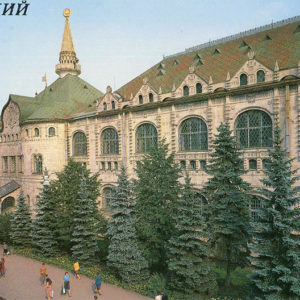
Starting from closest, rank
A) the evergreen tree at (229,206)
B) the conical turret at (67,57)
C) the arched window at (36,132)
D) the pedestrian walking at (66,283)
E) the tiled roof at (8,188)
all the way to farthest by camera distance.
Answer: the pedestrian walking at (66,283) → the evergreen tree at (229,206) → the arched window at (36,132) → the tiled roof at (8,188) → the conical turret at (67,57)

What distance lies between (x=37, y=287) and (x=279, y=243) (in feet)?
49.9

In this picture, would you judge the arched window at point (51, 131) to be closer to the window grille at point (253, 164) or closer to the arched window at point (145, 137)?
the arched window at point (145, 137)

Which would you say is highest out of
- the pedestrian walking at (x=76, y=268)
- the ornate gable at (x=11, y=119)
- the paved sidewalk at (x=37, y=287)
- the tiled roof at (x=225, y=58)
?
the tiled roof at (x=225, y=58)

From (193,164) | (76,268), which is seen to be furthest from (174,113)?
(76,268)

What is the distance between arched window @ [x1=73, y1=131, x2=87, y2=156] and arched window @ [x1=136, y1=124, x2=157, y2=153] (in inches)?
343

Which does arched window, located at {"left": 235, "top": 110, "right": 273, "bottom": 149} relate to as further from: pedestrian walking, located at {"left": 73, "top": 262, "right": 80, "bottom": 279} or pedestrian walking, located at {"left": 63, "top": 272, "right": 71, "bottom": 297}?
pedestrian walking, located at {"left": 63, "top": 272, "right": 71, "bottom": 297}

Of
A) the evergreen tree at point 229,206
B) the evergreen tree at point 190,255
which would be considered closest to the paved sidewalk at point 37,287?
the evergreen tree at point 190,255

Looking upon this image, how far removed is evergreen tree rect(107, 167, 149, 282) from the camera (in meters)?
19.8

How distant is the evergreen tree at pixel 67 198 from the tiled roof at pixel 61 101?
47.4 feet

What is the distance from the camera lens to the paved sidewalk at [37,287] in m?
18.5

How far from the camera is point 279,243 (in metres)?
14.1

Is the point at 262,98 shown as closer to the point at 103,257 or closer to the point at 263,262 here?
the point at 263,262

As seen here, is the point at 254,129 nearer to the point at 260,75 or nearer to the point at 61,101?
the point at 260,75

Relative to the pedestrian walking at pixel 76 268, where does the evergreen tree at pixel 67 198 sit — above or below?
above
